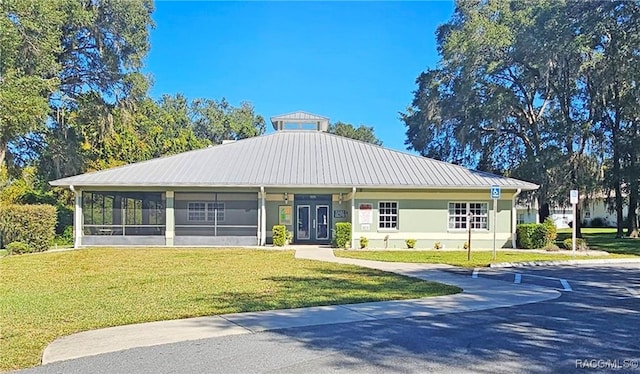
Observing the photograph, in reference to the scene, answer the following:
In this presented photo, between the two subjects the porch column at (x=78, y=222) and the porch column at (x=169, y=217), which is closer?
the porch column at (x=78, y=222)

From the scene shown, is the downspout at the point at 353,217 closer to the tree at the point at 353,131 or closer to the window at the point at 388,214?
the window at the point at 388,214

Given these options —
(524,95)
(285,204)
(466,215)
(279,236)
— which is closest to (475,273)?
(466,215)

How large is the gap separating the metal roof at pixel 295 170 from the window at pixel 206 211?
1.41m

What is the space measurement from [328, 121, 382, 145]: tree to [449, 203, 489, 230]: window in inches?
1649

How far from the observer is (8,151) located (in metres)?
27.8

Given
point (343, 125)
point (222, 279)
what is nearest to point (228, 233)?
point (222, 279)

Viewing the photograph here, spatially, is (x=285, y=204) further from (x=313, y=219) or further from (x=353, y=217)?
(x=353, y=217)

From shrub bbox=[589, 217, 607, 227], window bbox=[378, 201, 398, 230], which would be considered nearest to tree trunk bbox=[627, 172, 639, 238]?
window bbox=[378, 201, 398, 230]

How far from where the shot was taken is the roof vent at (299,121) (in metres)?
30.1

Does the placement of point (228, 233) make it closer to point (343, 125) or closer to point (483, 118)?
point (483, 118)

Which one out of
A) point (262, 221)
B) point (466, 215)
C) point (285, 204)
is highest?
point (285, 204)

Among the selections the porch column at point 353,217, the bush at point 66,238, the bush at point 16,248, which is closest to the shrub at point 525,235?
the porch column at point 353,217

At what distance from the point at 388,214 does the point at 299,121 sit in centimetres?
929

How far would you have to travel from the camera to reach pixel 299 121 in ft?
98.7
